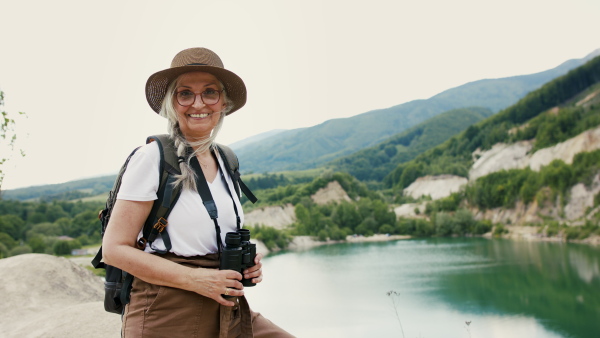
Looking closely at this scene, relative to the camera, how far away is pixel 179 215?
6.07 feet

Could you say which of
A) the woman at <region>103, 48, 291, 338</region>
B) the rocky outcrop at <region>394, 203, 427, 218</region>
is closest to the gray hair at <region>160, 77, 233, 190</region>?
the woman at <region>103, 48, 291, 338</region>

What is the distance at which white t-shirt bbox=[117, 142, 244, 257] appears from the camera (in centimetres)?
178

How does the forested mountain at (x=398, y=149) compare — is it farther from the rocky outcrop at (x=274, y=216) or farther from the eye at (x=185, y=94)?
the eye at (x=185, y=94)

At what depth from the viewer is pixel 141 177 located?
179 cm

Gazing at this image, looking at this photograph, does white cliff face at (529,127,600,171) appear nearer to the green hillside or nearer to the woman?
the green hillside

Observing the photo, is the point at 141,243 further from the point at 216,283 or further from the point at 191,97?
the point at 191,97

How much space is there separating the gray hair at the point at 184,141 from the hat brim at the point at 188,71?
0.03 metres

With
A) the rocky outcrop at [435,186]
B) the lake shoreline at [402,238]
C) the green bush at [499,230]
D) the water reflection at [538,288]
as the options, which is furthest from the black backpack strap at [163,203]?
the rocky outcrop at [435,186]

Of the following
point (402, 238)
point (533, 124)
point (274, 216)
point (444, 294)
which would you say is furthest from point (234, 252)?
point (533, 124)

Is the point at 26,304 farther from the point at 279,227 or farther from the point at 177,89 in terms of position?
the point at 279,227

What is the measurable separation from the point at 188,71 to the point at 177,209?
0.67 meters

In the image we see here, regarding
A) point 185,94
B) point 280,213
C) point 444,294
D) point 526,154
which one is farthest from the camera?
point 280,213

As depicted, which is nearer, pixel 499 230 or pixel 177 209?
pixel 177 209

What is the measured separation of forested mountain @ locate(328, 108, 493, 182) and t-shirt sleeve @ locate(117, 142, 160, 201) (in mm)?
137692
